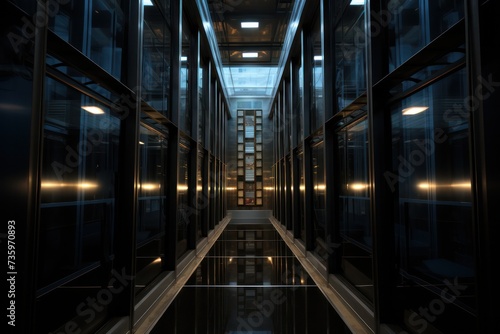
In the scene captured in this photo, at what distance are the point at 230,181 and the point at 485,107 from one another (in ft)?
53.2

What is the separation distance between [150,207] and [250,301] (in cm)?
189

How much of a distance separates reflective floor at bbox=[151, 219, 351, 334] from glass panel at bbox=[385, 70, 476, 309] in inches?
47.7

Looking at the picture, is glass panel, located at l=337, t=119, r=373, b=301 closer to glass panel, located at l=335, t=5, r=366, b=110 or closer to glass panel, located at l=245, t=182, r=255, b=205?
glass panel, located at l=335, t=5, r=366, b=110

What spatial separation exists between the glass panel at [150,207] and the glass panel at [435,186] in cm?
301

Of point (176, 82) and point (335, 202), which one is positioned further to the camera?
point (176, 82)

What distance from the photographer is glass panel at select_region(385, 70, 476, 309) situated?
2301 millimetres

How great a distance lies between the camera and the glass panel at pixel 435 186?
7.55ft

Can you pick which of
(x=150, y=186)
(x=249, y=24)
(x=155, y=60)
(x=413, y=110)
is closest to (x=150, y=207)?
(x=150, y=186)

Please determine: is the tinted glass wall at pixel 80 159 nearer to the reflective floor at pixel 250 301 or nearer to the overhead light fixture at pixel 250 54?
the reflective floor at pixel 250 301

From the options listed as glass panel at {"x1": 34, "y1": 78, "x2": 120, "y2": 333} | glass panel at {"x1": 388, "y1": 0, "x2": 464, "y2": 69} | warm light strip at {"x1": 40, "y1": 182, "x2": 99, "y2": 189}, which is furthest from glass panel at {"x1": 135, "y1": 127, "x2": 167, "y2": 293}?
glass panel at {"x1": 388, "y1": 0, "x2": 464, "y2": 69}

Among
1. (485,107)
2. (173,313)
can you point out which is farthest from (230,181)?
(485,107)

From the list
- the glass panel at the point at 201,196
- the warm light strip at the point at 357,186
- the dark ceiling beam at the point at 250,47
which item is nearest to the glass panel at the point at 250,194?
the dark ceiling beam at the point at 250,47

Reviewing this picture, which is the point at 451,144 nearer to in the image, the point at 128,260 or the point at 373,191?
the point at 373,191

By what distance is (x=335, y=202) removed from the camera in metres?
5.23
